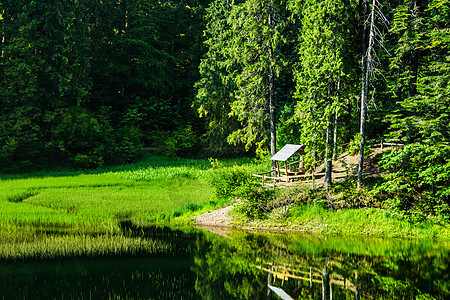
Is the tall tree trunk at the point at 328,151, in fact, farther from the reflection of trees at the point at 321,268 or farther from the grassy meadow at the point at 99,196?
the grassy meadow at the point at 99,196

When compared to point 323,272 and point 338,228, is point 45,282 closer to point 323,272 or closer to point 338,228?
point 323,272

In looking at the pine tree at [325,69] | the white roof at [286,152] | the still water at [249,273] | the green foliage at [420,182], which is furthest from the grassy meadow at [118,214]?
the pine tree at [325,69]

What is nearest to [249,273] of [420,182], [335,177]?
[420,182]

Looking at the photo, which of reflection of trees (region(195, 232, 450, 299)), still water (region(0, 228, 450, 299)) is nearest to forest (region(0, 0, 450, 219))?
reflection of trees (region(195, 232, 450, 299))

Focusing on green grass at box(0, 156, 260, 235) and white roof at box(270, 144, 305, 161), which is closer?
green grass at box(0, 156, 260, 235)

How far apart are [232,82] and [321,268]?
28.4 meters

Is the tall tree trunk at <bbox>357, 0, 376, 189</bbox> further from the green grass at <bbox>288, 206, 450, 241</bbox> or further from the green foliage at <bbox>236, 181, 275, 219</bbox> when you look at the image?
the green foliage at <bbox>236, 181, 275, 219</bbox>

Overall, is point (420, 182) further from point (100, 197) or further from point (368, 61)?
point (100, 197)

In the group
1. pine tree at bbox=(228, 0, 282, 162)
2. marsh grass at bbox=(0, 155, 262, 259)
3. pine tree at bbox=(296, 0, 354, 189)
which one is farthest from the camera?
pine tree at bbox=(228, 0, 282, 162)

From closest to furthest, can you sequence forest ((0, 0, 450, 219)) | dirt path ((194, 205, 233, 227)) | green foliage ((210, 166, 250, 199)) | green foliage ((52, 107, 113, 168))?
forest ((0, 0, 450, 219))
dirt path ((194, 205, 233, 227))
green foliage ((210, 166, 250, 199))
green foliage ((52, 107, 113, 168))

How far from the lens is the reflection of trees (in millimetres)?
11633

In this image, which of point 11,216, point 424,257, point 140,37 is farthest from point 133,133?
point 424,257

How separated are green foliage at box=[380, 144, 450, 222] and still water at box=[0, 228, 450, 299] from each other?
2.57 metres

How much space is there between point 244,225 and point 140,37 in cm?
3566
